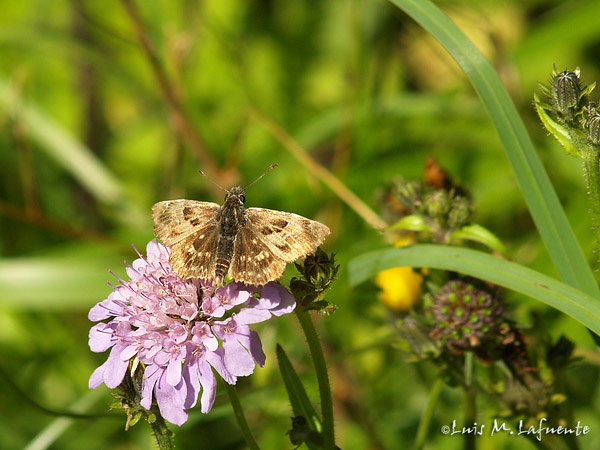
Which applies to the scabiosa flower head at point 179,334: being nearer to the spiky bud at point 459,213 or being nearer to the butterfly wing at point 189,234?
the butterfly wing at point 189,234

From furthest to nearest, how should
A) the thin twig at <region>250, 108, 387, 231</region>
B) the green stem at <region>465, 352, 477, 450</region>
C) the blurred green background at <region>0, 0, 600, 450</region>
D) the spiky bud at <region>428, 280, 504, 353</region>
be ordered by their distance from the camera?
the blurred green background at <region>0, 0, 600, 450</region>, the thin twig at <region>250, 108, 387, 231</region>, the green stem at <region>465, 352, 477, 450</region>, the spiky bud at <region>428, 280, 504, 353</region>

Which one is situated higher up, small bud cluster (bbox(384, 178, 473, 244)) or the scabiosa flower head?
small bud cluster (bbox(384, 178, 473, 244))

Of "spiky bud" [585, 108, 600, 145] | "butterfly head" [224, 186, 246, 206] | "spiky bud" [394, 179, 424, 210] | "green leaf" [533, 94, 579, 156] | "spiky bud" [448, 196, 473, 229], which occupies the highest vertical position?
"spiky bud" [394, 179, 424, 210]

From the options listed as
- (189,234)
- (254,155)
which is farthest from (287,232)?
(254,155)

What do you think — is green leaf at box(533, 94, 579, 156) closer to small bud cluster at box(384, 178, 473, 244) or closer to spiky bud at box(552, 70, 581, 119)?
spiky bud at box(552, 70, 581, 119)

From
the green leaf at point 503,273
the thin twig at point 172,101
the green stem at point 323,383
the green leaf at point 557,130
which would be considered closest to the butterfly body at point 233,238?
the green stem at point 323,383

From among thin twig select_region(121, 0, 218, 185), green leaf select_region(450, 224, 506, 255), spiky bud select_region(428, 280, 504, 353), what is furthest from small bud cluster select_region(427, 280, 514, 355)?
thin twig select_region(121, 0, 218, 185)

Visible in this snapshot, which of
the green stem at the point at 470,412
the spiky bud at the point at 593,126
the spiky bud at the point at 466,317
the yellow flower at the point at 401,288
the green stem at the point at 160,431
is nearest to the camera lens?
the spiky bud at the point at 593,126

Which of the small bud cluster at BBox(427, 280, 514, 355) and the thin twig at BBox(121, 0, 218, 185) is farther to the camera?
the thin twig at BBox(121, 0, 218, 185)
